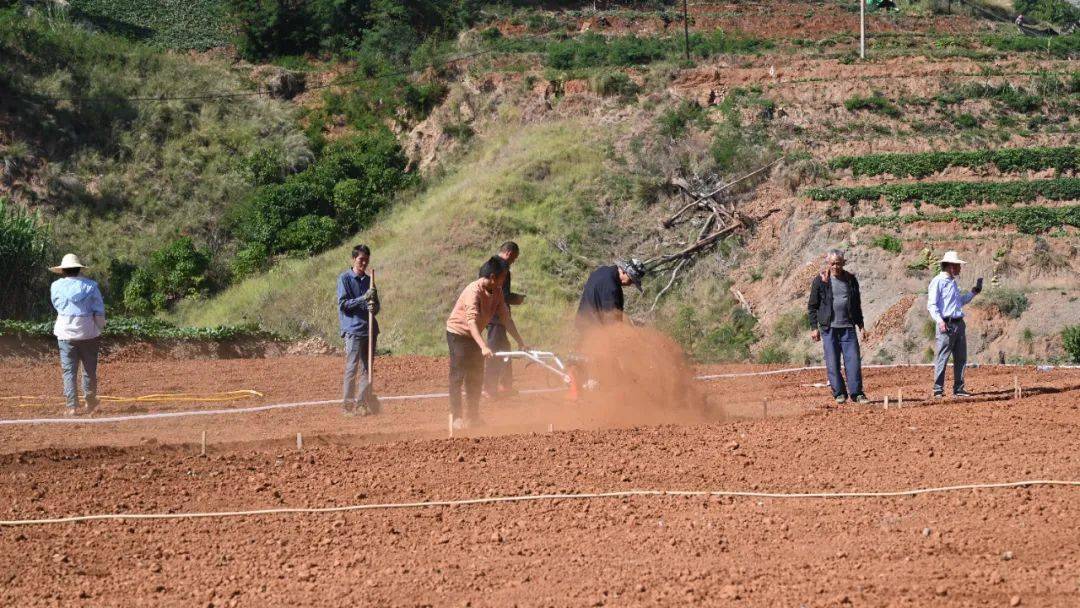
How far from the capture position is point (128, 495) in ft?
31.6

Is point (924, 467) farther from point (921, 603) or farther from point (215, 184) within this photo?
point (215, 184)

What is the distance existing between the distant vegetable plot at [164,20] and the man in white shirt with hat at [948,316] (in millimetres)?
34825

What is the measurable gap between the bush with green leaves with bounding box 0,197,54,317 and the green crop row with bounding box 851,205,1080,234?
18848 millimetres

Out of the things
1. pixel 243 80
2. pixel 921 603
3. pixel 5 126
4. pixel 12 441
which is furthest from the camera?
pixel 243 80

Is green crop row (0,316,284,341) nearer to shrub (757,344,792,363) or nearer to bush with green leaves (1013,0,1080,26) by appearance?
shrub (757,344,792,363)

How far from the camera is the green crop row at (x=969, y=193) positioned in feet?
90.6

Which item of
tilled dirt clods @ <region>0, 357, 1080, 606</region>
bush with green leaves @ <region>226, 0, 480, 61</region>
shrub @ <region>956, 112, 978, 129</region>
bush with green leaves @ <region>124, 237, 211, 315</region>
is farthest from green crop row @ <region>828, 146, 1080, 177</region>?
bush with green leaves @ <region>226, 0, 480, 61</region>

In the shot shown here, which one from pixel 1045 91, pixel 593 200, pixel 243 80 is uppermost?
pixel 243 80

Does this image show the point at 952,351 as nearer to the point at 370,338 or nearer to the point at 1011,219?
the point at 370,338

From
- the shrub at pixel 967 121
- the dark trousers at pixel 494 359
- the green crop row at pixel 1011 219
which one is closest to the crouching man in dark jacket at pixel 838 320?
the dark trousers at pixel 494 359

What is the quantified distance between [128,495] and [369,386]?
4428 millimetres

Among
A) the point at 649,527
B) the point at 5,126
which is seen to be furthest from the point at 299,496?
the point at 5,126

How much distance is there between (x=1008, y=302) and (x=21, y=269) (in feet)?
70.5

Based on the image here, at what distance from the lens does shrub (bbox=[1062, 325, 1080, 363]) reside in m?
19.1
